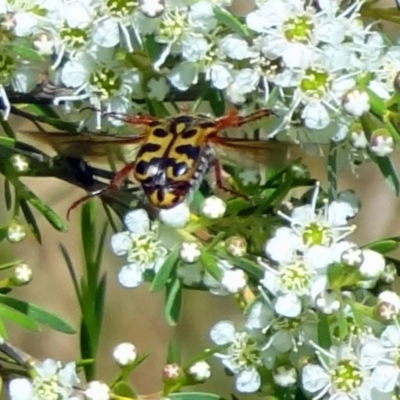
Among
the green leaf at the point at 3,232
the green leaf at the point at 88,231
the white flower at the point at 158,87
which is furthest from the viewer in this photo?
the green leaf at the point at 88,231

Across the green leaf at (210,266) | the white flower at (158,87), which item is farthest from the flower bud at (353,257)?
the white flower at (158,87)

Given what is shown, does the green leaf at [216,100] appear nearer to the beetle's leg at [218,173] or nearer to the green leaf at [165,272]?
the beetle's leg at [218,173]

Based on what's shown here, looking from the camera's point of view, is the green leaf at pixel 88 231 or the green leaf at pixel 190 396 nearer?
the green leaf at pixel 190 396

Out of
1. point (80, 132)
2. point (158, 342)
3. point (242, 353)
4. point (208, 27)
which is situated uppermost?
point (208, 27)

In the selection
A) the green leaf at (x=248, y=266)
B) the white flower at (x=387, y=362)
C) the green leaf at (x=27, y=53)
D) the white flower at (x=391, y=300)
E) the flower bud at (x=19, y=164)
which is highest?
the green leaf at (x=27, y=53)

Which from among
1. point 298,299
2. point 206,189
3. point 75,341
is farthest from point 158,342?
point 298,299

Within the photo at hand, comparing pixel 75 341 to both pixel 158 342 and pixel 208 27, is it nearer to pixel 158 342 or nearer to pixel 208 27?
pixel 158 342
